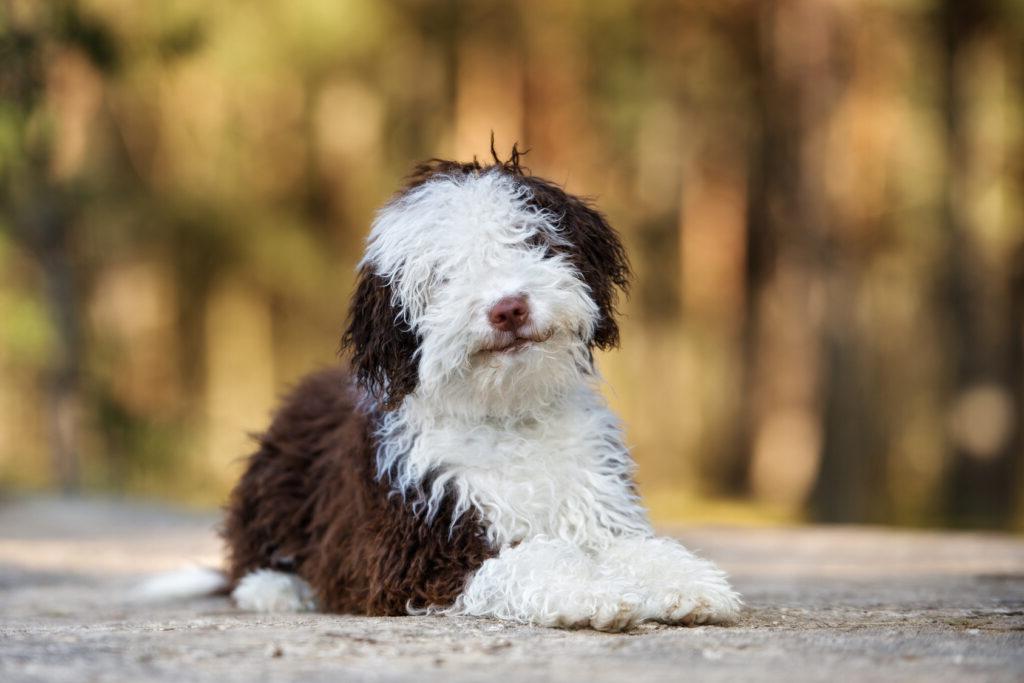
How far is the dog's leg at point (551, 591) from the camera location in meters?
4.78

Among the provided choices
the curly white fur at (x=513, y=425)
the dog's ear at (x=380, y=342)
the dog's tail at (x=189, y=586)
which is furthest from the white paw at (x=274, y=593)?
the dog's ear at (x=380, y=342)

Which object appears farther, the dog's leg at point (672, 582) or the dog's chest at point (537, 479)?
the dog's chest at point (537, 479)

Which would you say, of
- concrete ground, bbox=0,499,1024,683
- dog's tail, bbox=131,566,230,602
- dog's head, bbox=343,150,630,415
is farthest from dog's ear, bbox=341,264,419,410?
dog's tail, bbox=131,566,230,602

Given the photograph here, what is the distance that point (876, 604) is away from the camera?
6129 millimetres

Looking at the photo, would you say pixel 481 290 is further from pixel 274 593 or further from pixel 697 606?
pixel 274 593

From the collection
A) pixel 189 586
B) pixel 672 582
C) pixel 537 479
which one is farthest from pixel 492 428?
pixel 189 586

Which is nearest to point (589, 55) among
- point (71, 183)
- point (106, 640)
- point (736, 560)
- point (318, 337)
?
point (318, 337)

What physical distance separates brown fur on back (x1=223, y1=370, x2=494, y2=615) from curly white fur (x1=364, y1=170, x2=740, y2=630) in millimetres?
103

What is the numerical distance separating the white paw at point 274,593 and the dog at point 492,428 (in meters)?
0.41

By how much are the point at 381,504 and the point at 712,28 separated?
→ 1999 centimetres

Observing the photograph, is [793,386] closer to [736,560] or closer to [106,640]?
[736,560]

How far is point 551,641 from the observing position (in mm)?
4492

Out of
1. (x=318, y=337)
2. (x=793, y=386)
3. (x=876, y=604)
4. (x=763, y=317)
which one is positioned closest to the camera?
(x=876, y=604)

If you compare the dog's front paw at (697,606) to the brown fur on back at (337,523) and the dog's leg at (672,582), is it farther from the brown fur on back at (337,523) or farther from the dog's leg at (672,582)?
the brown fur on back at (337,523)
